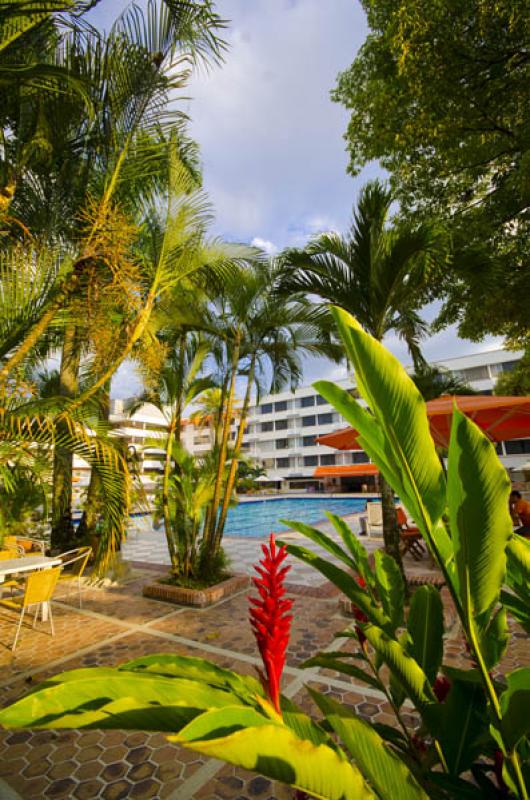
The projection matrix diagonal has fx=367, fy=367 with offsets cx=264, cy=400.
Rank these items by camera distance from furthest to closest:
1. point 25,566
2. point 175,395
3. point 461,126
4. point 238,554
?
1. point 238,554
2. point 175,395
3. point 461,126
4. point 25,566

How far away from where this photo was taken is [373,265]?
5633mm

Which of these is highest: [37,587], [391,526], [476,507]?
[476,507]

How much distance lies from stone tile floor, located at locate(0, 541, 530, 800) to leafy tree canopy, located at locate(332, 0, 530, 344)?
19.9ft

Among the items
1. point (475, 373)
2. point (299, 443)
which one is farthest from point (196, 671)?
point (299, 443)

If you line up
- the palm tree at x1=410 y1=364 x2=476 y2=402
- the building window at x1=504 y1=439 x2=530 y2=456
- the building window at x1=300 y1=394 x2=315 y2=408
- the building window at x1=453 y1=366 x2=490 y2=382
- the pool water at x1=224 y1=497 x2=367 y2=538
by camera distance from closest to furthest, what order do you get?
1. the palm tree at x1=410 y1=364 x2=476 y2=402
2. the pool water at x1=224 y1=497 x2=367 y2=538
3. the building window at x1=504 y1=439 x2=530 y2=456
4. the building window at x1=453 y1=366 x2=490 y2=382
5. the building window at x1=300 y1=394 x2=315 y2=408

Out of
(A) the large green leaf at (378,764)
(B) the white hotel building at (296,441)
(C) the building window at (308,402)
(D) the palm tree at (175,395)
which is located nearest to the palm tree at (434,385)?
(D) the palm tree at (175,395)

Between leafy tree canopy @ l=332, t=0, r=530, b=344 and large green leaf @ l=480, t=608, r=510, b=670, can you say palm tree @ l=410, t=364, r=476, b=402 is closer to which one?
leafy tree canopy @ l=332, t=0, r=530, b=344

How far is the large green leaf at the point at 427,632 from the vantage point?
132 cm

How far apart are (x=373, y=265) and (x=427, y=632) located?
530cm

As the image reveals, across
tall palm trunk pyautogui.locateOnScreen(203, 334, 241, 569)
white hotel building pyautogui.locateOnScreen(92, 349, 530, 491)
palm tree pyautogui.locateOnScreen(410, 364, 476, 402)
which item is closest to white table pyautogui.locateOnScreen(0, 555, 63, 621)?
tall palm trunk pyautogui.locateOnScreen(203, 334, 241, 569)

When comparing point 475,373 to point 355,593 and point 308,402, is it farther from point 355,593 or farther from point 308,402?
point 355,593

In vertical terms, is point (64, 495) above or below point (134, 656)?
above

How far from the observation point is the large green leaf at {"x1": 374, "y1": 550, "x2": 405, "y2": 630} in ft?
5.05

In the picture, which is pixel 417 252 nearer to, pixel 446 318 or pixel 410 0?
pixel 410 0
